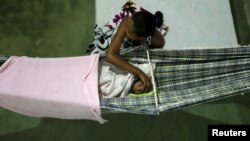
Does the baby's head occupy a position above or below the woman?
below

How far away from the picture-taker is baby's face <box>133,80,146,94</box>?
1.43 meters

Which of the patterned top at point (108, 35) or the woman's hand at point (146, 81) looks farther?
the patterned top at point (108, 35)

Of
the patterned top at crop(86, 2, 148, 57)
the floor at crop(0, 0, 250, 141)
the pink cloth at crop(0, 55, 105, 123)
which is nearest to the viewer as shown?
the pink cloth at crop(0, 55, 105, 123)

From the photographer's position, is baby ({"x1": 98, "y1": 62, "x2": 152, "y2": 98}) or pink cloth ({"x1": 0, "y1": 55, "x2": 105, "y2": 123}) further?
baby ({"x1": 98, "y1": 62, "x2": 152, "y2": 98})

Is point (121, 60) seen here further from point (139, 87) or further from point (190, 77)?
point (190, 77)

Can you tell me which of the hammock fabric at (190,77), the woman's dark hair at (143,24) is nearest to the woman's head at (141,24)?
the woman's dark hair at (143,24)

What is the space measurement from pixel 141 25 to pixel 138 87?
0.93 ft

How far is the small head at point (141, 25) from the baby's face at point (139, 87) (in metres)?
0.21

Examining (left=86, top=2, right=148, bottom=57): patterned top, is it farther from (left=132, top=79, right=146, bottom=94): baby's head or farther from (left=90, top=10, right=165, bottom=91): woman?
(left=132, top=79, right=146, bottom=94): baby's head

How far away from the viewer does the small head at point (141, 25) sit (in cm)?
134

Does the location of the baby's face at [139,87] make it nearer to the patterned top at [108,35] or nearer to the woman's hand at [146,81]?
the woman's hand at [146,81]

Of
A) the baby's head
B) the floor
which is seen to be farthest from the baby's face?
the floor

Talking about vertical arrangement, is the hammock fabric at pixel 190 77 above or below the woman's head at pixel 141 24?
below

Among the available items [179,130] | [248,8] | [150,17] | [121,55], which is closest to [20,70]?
[121,55]
